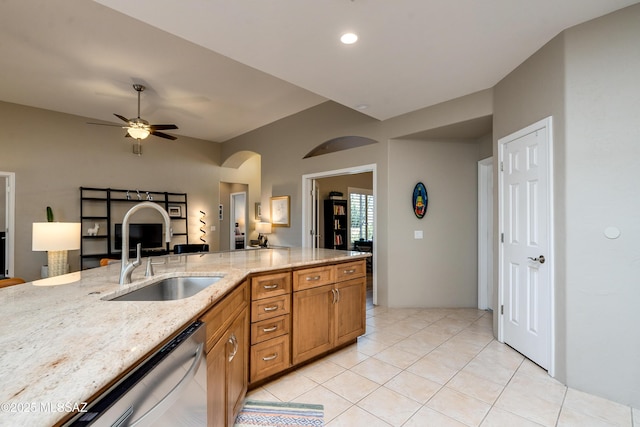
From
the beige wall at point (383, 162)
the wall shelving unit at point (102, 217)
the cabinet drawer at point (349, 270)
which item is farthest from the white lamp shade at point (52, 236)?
the cabinet drawer at point (349, 270)

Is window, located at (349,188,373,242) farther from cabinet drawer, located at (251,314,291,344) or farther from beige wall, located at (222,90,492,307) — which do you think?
cabinet drawer, located at (251,314,291,344)

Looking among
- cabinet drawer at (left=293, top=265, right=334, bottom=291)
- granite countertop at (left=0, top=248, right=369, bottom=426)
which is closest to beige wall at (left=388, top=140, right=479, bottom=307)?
cabinet drawer at (left=293, top=265, right=334, bottom=291)

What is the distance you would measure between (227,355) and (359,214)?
20.4ft

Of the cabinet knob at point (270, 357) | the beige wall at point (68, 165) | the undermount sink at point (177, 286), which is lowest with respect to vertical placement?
the cabinet knob at point (270, 357)

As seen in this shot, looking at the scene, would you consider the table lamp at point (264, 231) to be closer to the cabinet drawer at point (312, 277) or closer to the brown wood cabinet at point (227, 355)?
the cabinet drawer at point (312, 277)

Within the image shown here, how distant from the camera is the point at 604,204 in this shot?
2.11 metres

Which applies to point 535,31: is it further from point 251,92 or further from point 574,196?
point 251,92

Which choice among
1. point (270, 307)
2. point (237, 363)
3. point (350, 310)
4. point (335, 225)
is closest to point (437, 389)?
point (350, 310)

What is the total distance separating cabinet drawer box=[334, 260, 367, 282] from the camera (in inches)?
106

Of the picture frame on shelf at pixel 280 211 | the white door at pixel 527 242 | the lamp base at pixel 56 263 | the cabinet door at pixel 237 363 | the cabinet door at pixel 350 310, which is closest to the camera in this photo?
the cabinet door at pixel 237 363

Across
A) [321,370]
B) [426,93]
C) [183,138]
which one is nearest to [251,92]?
[426,93]

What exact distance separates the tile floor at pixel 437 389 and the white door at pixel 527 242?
24 centimetres

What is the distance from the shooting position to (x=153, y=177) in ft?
20.2

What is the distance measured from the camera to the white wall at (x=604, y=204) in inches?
79.7
